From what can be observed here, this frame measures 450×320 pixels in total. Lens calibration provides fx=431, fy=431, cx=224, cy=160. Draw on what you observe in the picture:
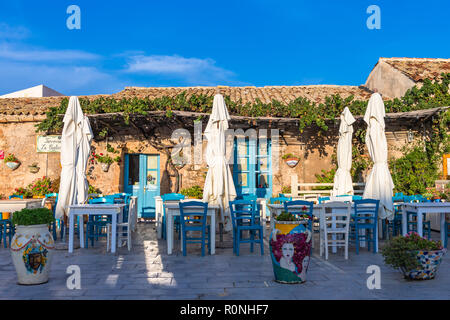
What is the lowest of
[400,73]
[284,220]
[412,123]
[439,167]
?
[284,220]

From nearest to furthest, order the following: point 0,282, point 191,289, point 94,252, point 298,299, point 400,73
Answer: point 298,299
point 191,289
point 0,282
point 94,252
point 400,73

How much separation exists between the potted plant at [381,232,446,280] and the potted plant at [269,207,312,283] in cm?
107

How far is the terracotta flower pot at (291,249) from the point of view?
4637mm

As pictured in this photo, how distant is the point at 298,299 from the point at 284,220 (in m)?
0.94

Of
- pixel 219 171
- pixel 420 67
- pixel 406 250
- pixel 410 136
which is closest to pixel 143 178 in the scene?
pixel 219 171

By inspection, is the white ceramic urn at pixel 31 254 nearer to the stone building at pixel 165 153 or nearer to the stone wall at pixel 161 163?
the stone building at pixel 165 153

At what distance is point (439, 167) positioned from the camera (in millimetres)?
12359

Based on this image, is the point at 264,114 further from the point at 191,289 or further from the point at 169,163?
the point at 191,289

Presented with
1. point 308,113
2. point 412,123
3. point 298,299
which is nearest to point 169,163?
point 308,113

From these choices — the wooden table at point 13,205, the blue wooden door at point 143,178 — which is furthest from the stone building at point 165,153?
the wooden table at point 13,205

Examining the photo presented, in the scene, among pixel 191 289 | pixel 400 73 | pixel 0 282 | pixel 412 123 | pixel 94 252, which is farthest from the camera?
pixel 400 73

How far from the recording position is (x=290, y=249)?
15.2ft
